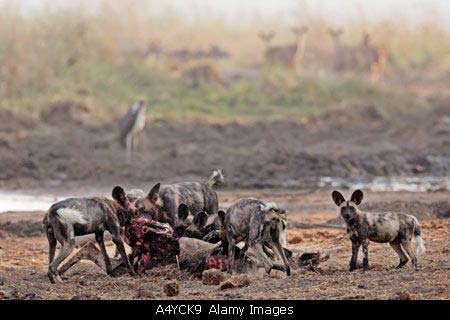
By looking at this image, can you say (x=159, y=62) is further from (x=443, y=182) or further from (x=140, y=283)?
(x=140, y=283)

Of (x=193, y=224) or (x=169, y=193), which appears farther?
(x=169, y=193)

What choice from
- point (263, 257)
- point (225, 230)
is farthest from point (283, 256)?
point (225, 230)

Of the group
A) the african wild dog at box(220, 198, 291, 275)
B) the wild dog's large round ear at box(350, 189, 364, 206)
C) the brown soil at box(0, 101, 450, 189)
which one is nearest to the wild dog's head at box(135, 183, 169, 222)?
the african wild dog at box(220, 198, 291, 275)

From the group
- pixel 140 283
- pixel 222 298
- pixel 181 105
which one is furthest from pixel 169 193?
pixel 181 105

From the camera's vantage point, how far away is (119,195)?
1042 cm

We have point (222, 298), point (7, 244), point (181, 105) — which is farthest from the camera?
point (181, 105)

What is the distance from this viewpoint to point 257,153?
2125 cm

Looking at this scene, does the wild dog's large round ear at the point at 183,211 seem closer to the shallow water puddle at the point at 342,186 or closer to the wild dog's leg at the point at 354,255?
the wild dog's leg at the point at 354,255

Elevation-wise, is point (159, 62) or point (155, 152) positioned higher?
point (159, 62)

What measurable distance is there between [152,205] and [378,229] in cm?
220

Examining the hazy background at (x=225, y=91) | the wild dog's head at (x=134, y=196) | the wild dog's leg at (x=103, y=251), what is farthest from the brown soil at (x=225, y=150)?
the wild dog's leg at (x=103, y=251)

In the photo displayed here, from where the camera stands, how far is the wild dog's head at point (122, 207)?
34.1ft

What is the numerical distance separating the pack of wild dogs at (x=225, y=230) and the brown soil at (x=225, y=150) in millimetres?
7861
